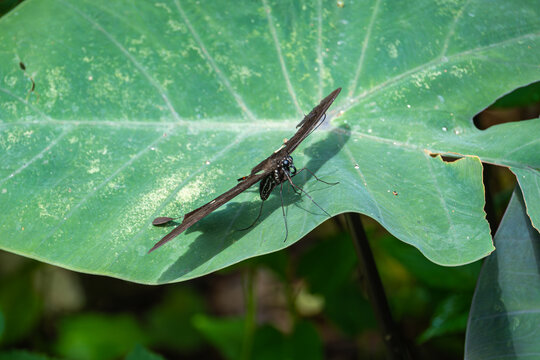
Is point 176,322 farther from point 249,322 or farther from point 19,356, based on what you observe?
point 19,356

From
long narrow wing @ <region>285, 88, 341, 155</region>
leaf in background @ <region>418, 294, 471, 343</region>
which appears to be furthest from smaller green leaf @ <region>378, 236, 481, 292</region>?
long narrow wing @ <region>285, 88, 341, 155</region>

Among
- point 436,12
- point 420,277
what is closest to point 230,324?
point 420,277

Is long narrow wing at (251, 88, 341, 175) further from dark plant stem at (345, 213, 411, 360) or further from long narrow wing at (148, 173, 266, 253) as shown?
dark plant stem at (345, 213, 411, 360)

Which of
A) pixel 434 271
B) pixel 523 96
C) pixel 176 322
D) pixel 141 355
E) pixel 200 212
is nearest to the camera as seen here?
pixel 200 212

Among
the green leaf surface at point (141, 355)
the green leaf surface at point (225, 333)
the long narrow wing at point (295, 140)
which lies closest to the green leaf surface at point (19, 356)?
the green leaf surface at point (141, 355)

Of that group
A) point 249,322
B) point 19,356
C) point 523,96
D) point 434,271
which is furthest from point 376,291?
point 19,356

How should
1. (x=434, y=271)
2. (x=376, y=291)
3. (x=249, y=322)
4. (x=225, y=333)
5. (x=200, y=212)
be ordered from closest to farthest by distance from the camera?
(x=200, y=212), (x=376, y=291), (x=434, y=271), (x=249, y=322), (x=225, y=333)
